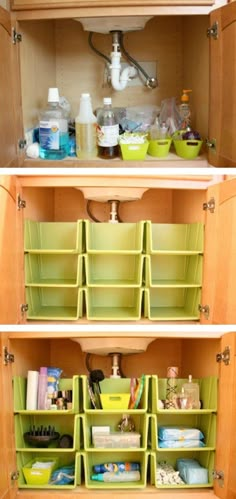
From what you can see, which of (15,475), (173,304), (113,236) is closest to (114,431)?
(15,475)

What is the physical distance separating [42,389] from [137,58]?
118cm

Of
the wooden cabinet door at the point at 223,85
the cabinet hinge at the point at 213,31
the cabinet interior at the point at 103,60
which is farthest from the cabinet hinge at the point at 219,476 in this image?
the cabinet hinge at the point at 213,31

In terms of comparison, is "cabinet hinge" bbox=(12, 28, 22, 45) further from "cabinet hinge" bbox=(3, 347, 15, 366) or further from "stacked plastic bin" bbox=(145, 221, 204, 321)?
"cabinet hinge" bbox=(3, 347, 15, 366)

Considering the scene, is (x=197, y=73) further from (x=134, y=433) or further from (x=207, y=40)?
(x=134, y=433)

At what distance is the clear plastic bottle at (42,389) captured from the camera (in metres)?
1.63

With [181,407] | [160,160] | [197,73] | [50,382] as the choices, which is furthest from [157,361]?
[197,73]

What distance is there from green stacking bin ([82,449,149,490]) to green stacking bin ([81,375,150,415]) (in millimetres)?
132

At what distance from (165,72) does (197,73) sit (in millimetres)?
203

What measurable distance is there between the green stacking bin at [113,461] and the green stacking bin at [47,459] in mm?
26

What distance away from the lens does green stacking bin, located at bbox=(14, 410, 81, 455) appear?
5.16 feet

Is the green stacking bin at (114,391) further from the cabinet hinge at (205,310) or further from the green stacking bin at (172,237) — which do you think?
the green stacking bin at (172,237)

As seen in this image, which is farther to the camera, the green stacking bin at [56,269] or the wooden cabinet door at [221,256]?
the green stacking bin at [56,269]

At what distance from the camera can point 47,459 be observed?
1.72 meters

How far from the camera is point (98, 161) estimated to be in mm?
1714
